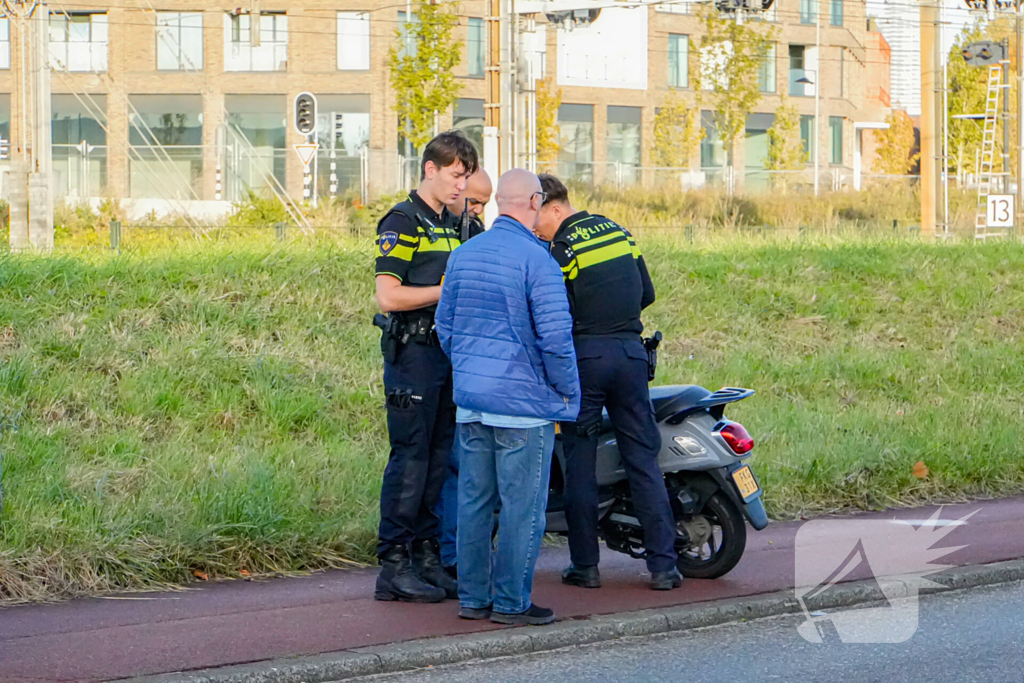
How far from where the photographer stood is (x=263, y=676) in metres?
5.44

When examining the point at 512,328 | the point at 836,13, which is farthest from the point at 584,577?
the point at 836,13

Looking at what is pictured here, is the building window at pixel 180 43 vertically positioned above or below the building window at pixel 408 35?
above

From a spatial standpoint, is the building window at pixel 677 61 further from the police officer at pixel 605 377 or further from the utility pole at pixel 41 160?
the police officer at pixel 605 377

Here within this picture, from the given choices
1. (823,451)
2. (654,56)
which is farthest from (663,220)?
(654,56)

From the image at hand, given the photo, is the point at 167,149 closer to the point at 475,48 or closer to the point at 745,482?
the point at 475,48

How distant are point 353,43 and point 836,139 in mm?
26644

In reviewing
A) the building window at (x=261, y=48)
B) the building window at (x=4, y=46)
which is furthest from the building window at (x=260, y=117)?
the building window at (x=4, y=46)

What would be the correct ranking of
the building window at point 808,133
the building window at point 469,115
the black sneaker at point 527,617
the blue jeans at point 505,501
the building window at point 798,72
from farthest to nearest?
the building window at point 808,133, the building window at point 798,72, the building window at point 469,115, the black sneaker at point 527,617, the blue jeans at point 505,501

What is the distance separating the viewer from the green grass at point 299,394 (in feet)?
25.2

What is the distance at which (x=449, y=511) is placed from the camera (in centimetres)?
697

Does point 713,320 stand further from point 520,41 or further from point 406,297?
point 406,297

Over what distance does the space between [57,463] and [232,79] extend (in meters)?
40.7

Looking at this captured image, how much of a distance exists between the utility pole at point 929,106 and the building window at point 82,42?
28.2m

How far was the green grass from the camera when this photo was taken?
7684 millimetres
